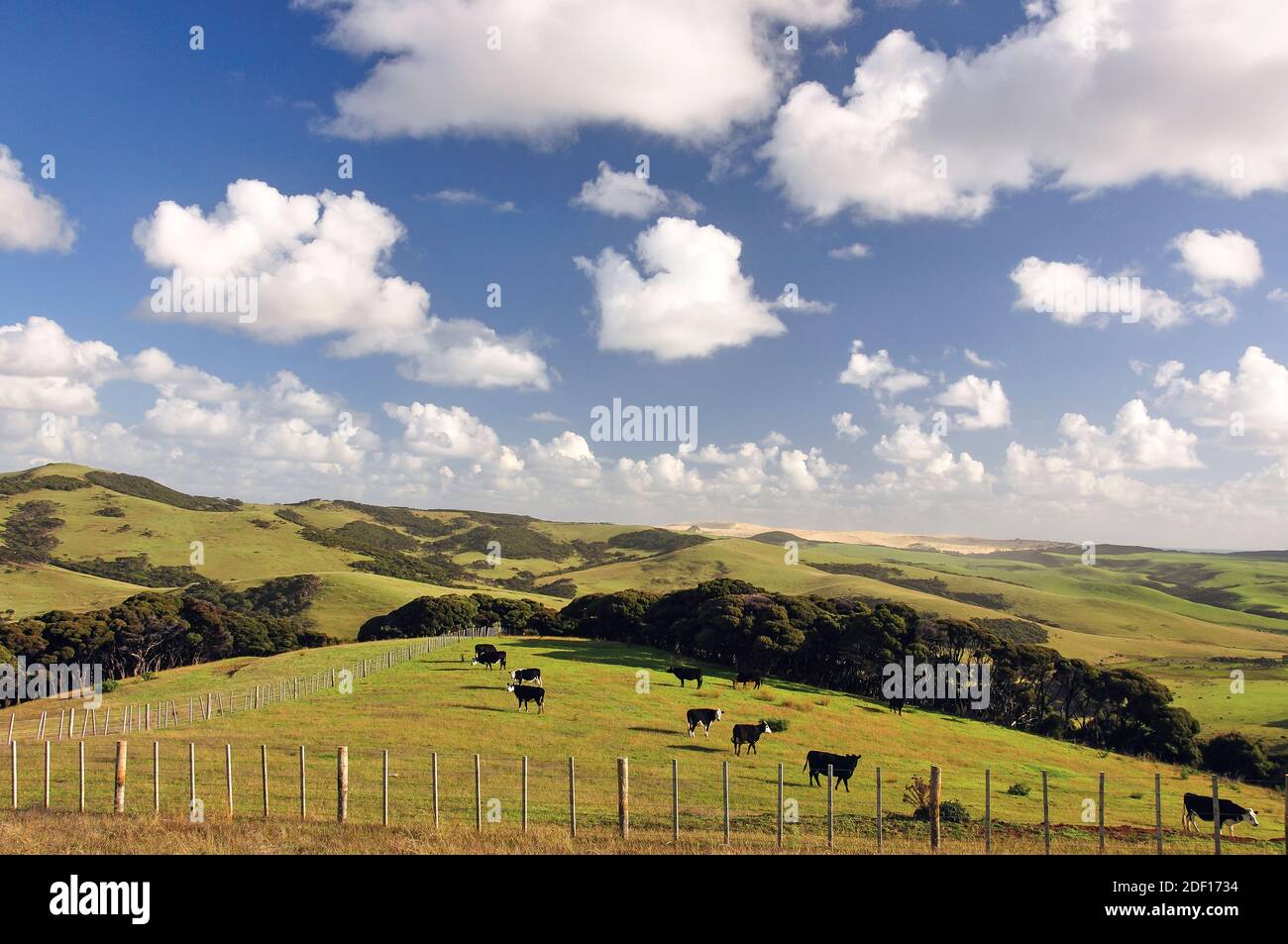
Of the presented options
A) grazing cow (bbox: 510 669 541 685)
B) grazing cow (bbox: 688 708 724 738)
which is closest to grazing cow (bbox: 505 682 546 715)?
grazing cow (bbox: 510 669 541 685)

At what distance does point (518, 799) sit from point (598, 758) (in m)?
9.32

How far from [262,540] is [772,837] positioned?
197927 millimetres

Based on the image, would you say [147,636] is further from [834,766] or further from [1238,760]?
[1238,760]

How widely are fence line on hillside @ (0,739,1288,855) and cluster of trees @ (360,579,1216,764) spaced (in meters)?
37.8

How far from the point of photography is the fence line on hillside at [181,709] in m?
40.2

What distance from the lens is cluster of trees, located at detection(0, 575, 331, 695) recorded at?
257ft

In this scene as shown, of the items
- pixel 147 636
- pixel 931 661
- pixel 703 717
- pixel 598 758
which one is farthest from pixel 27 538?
pixel 598 758

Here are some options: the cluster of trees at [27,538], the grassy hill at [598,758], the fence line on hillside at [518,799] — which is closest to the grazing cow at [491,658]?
the grassy hill at [598,758]

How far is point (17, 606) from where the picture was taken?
119 m
